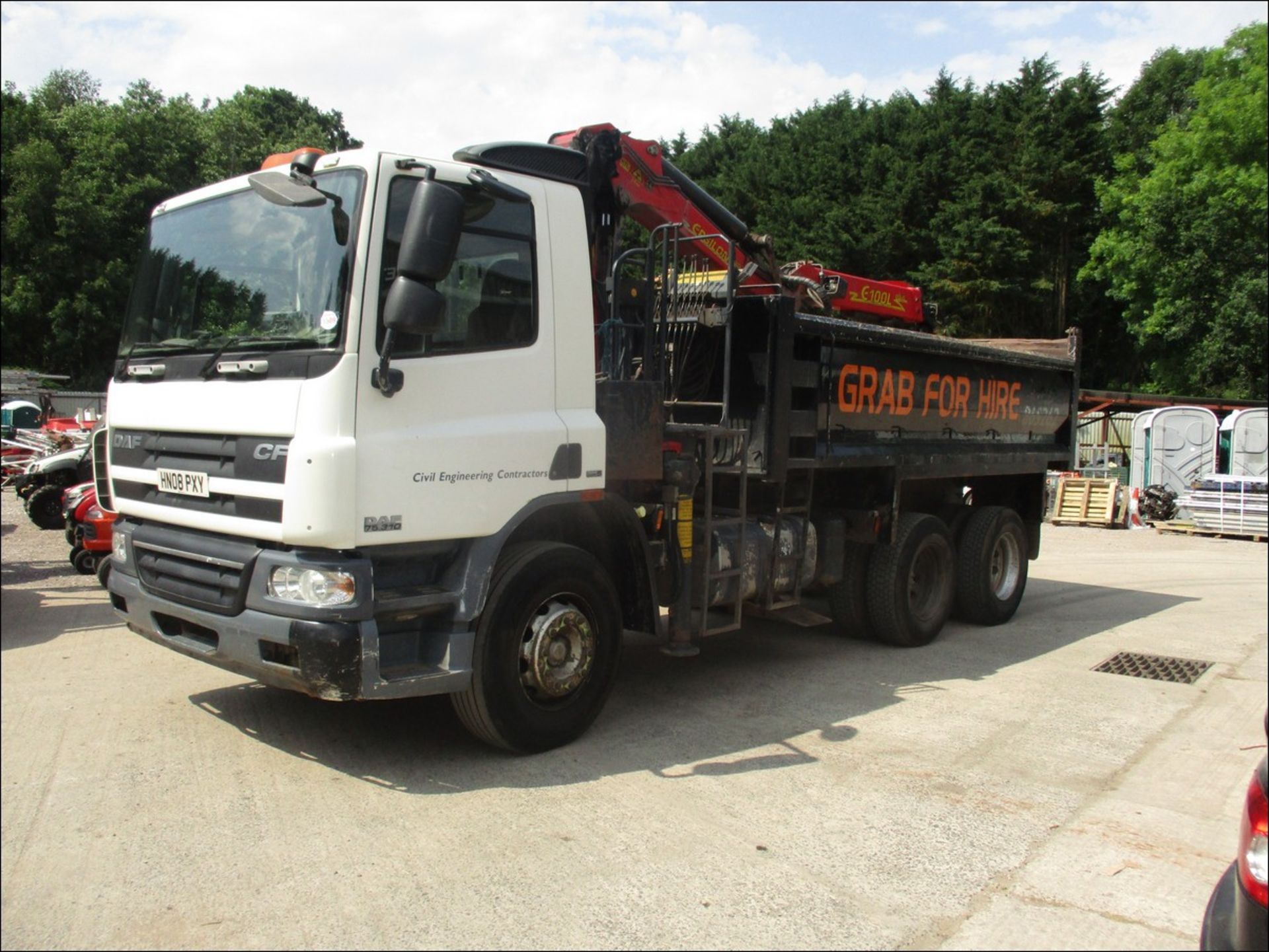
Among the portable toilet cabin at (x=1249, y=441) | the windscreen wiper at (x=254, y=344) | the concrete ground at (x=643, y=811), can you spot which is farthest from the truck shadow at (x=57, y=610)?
the portable toilet cabin at (x=1249, y=441)

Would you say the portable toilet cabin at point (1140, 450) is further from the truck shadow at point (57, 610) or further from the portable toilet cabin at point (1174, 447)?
the truck shadow at point (57, 610)

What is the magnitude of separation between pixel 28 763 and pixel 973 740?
4885 mm

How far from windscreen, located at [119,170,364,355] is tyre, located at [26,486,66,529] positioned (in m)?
10.6

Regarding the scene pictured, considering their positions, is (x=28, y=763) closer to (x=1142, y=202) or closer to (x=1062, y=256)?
(x=1142, y=202)

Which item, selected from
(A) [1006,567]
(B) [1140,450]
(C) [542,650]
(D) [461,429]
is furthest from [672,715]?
(B) [1140,450]

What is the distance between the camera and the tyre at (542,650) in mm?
4949

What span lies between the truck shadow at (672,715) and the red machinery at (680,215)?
270 centimetres

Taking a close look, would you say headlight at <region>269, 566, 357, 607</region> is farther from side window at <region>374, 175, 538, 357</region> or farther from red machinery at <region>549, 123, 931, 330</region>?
red machinery at <region>549, 123, 931, 330</region>

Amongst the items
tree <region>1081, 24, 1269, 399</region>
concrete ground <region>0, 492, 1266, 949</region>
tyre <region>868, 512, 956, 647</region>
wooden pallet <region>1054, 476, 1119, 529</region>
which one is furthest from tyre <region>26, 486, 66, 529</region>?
tree <region>1081, 24, 1269, 399</region>

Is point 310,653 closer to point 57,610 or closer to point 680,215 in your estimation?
point 680,215

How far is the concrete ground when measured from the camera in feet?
11.8

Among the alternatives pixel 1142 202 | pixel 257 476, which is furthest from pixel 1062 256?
pixel 257 476

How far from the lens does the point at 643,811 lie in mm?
4602

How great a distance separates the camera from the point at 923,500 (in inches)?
355
